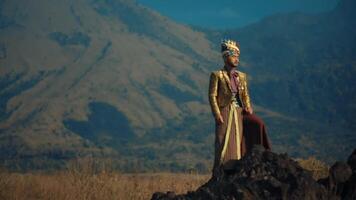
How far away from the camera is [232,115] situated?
998 cm

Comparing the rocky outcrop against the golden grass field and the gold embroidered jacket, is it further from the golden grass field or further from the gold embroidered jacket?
the golden grass field

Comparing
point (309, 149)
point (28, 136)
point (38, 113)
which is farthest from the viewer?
point (38, 113)

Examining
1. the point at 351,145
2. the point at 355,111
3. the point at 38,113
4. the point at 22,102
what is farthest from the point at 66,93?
the point at 351,145

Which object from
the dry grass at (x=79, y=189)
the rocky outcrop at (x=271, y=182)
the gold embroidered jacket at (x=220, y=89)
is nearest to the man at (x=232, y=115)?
the gold embroidered jacket at (x=220, y=89)

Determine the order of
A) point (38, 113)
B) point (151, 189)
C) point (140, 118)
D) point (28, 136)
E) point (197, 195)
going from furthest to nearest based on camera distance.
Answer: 1. point (140, 118)
2. point (38, 113)
3. point (28, 136)
4. point (151, 189)
5. point (197, 195)

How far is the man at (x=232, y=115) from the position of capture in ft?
31.9

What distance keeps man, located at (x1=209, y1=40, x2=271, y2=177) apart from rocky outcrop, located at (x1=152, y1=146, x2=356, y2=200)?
154 cm

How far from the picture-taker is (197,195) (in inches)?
290

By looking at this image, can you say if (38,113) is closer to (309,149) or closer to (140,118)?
(140,118)

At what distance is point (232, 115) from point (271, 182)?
292cm

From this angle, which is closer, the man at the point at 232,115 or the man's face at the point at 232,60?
the man at the point at 232,115

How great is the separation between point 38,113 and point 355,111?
78.5 meters

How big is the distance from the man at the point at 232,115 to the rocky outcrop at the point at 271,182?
154cm

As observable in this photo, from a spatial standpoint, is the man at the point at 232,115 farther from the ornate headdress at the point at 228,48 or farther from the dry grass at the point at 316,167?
the dry grass at the point at 316,167
